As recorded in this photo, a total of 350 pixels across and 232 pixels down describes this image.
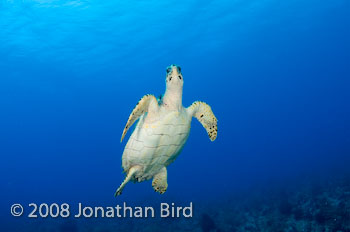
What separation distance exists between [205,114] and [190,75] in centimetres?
4500

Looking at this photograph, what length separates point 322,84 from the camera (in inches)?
3105

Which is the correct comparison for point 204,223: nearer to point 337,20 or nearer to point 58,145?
point 337,20

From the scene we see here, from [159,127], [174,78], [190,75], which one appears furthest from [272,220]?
[190,75]

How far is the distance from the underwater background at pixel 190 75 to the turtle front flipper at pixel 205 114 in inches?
218

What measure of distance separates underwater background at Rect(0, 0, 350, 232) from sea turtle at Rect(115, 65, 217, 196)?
6.29m

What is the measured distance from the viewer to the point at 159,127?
13.5ft

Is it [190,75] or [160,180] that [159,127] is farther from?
[190,75]

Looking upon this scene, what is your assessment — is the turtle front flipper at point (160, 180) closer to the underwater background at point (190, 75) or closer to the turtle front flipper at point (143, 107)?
the turtle front flipper at point (143, 107)

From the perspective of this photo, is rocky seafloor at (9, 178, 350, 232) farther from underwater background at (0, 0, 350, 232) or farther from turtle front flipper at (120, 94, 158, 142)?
turtle front flipper at (120, 94, 158, 142)

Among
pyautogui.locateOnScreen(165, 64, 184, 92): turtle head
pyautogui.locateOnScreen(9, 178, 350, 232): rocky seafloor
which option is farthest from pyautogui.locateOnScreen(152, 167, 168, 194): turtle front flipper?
pyautogui.locateOnScreen(9, 178, 350, 232): rocky seafloor

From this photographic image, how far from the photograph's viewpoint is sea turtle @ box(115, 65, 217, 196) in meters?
4.12

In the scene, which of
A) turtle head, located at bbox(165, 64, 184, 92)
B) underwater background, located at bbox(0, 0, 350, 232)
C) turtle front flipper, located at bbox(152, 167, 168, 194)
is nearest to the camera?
turtle head, located at bbox(165, 64, 184, 92)

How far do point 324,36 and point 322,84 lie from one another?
4747cm

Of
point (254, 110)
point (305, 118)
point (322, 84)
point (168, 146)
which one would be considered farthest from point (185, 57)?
point (305, 118)
